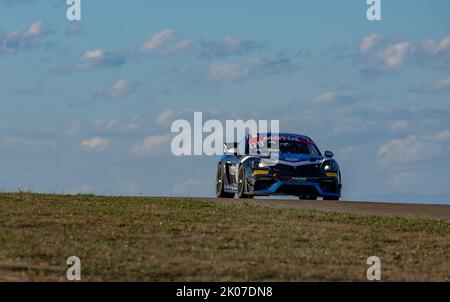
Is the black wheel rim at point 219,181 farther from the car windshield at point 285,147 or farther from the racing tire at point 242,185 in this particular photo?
the car windshield at point 285,147

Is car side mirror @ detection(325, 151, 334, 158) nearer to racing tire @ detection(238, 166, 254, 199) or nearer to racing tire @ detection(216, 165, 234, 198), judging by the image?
racing tire @ detection(238, 166, 254, 199)

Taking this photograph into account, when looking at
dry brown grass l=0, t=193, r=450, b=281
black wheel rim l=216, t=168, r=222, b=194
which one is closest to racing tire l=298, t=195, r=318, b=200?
black wheel rim l=216, t=168, r=222, b=194

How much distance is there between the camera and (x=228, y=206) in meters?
24.8

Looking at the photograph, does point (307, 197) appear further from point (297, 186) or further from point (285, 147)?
point (285, 147)

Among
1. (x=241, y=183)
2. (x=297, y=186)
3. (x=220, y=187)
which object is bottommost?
(x=297, y=186)

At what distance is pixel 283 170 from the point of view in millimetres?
29156

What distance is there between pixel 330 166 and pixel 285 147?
136 cm

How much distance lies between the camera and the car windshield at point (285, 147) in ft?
97.6

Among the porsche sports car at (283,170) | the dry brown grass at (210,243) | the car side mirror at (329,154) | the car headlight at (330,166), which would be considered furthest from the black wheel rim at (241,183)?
the dry brown grass at (210,243)

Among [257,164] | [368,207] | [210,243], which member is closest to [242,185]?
[257,164]
